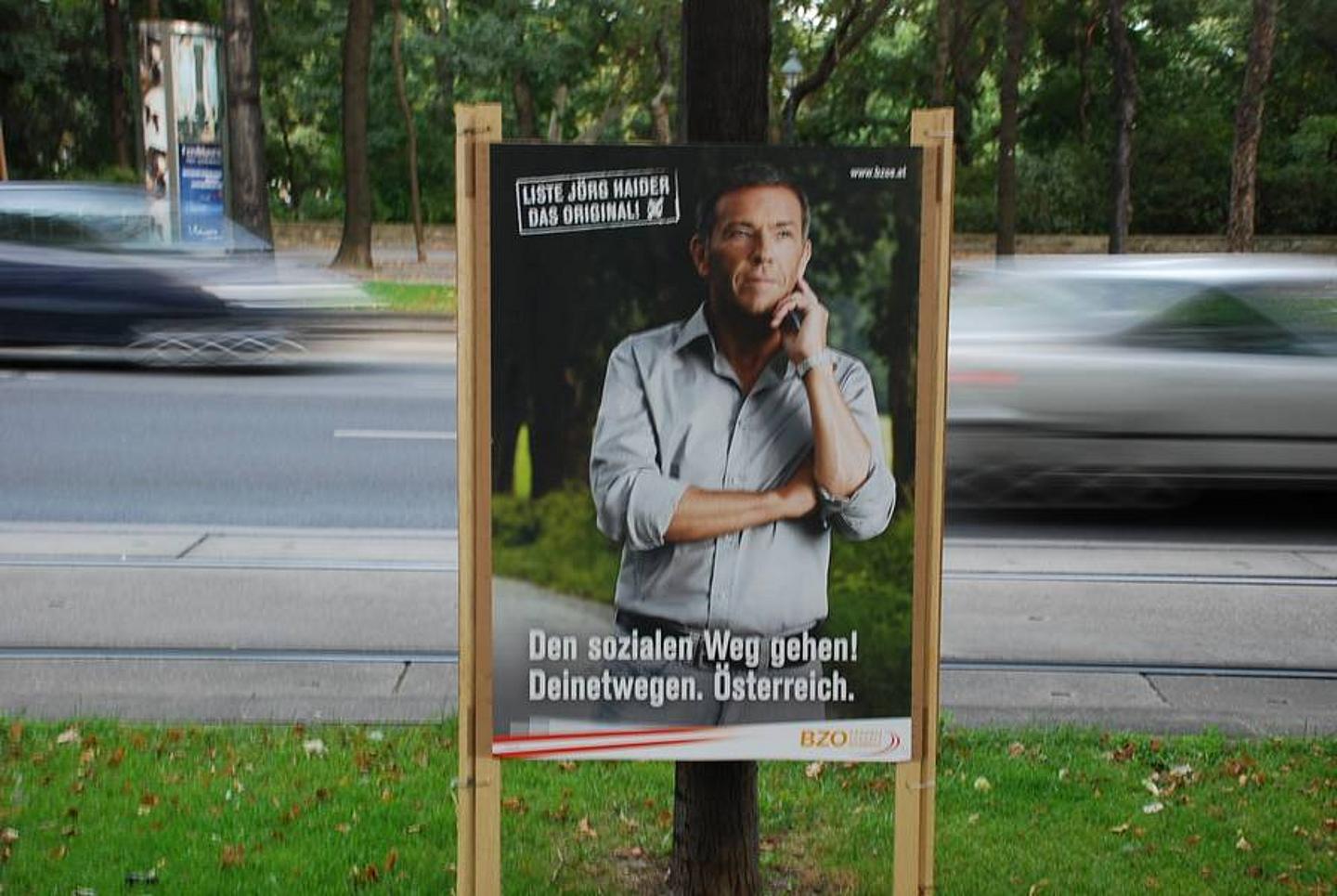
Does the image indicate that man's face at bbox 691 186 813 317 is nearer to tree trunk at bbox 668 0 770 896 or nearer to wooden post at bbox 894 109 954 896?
wooden post at bbox 894 109 954 896

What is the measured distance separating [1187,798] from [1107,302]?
17.9ft

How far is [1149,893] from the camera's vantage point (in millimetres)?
4375

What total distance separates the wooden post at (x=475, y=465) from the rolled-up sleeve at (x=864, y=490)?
2.44 ft

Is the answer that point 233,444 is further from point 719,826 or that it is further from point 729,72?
point 729,72

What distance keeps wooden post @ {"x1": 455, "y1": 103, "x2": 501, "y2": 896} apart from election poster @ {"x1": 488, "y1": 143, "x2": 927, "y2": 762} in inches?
1.0

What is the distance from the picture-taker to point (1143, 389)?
982 cm

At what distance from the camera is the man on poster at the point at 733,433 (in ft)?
12.0

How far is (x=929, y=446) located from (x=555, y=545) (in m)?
0.84

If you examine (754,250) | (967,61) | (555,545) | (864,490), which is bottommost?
(555,545)

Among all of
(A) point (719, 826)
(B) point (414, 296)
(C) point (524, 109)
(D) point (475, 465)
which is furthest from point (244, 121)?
(D) point (475, 465)

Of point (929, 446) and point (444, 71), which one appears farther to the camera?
point (444, 71)

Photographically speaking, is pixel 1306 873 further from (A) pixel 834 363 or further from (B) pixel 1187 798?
(A) pixel 834 363

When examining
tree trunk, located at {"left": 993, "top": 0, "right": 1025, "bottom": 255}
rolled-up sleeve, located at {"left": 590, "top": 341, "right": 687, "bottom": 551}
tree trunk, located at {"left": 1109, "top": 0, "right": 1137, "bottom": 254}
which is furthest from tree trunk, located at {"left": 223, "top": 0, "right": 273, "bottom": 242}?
rolled-up sleeve, located at {"left": 590, "top": 341, "right": 687, "bottom": 551}

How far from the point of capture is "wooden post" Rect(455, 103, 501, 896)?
142 inches
